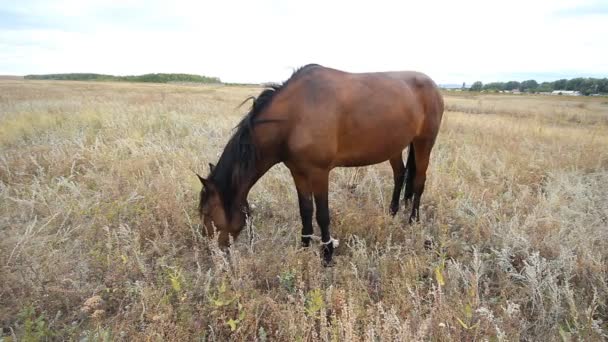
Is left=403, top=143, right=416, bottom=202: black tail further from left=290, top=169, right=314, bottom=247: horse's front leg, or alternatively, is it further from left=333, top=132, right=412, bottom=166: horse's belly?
left=290, top=169, right=314, bottom=247: horse's front leg

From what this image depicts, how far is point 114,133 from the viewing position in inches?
278

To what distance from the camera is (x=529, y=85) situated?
2849 inches

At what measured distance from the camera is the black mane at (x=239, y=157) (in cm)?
289

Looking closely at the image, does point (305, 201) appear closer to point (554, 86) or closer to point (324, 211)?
point (324, 211)

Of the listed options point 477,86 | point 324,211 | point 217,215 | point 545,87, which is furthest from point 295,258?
point 545,87

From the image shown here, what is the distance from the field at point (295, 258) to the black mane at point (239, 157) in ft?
1.78

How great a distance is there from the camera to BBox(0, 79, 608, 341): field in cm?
221

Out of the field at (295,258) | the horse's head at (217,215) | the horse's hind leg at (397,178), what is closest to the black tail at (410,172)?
the horse's hind leg at (397,178)

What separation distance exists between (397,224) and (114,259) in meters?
3.00

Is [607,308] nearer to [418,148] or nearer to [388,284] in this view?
[388,284]

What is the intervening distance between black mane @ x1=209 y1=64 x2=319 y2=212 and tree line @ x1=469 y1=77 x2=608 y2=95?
246 ft

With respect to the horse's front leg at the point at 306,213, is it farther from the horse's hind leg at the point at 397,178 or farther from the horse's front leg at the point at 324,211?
the horse's hind leg at the point at 397,178

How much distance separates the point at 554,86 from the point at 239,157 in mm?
90697

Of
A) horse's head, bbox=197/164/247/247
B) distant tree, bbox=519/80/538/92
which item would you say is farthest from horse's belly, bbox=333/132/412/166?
distant tree, bbox=519/80/538/92
